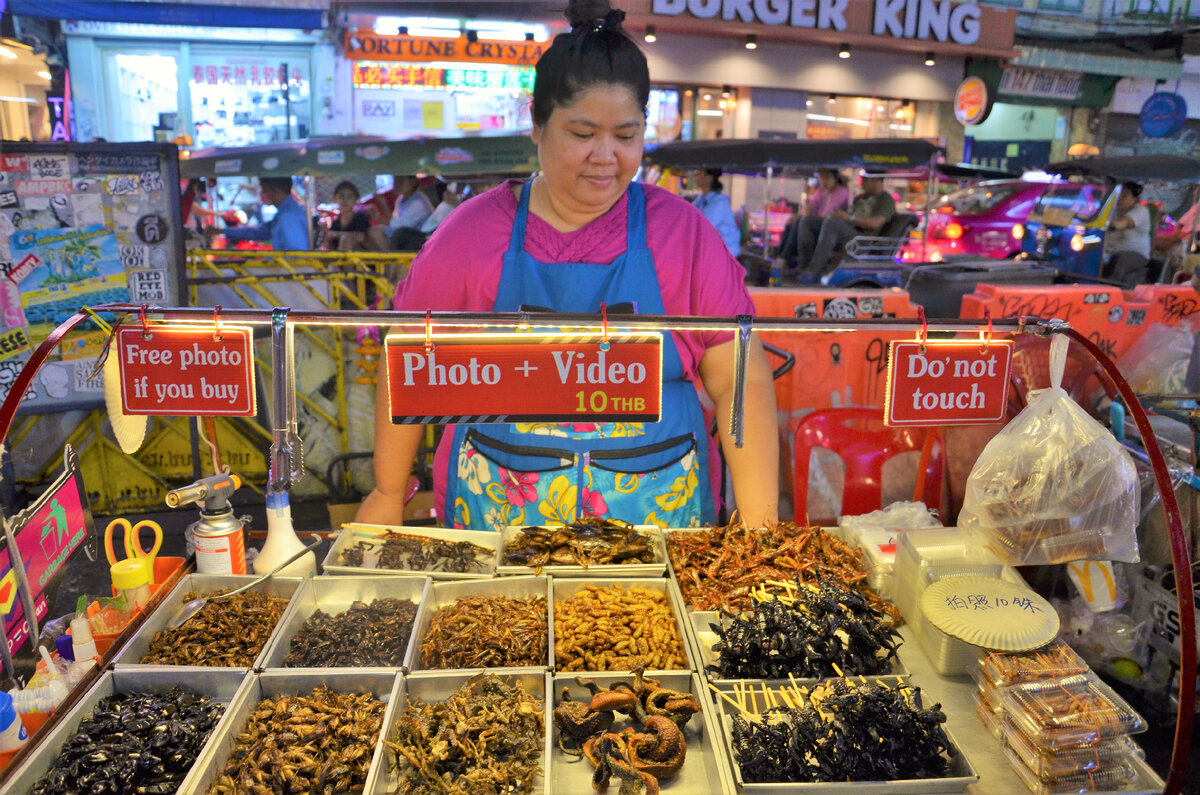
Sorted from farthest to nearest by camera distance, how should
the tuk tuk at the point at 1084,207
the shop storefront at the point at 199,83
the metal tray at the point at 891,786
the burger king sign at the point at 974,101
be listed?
the burger king sign at the point at 974,101 < the shop storefront at the point at 199,83 < the tuk tuk at the point at 1084,207 < the metal tray at the point at 891,786

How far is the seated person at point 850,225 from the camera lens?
35.2 feet

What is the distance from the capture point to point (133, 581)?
7.04 feet

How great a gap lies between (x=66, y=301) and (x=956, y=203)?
13738 mm

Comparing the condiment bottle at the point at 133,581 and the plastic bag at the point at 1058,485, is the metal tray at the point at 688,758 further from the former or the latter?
the condiment bottle at the point at 133,581

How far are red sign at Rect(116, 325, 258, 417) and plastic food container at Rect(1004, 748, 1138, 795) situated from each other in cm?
186

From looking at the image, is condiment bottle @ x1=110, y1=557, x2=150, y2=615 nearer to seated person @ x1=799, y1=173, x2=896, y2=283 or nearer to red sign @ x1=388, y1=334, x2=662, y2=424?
red sign @ x1=388, y1=334, x2=662, y2=424

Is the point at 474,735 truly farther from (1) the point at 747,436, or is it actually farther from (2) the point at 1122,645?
(2) the point at 1122,645

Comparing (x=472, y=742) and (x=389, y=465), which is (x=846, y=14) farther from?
(x=472, y=742)

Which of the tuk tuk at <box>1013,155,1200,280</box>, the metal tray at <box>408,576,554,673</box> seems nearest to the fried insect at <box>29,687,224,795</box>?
the metal tray at <box>408,576,554,673</box>

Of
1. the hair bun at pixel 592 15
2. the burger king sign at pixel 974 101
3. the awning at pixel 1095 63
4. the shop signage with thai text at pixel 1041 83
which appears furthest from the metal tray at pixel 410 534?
the shop signage with thai text at pixel 1041 83

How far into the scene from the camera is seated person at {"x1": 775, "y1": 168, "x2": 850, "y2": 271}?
36.9 ft

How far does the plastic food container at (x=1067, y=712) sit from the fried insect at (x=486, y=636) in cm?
110

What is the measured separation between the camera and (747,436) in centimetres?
271

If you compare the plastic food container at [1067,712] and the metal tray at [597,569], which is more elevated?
the metal tray at [597,569]
